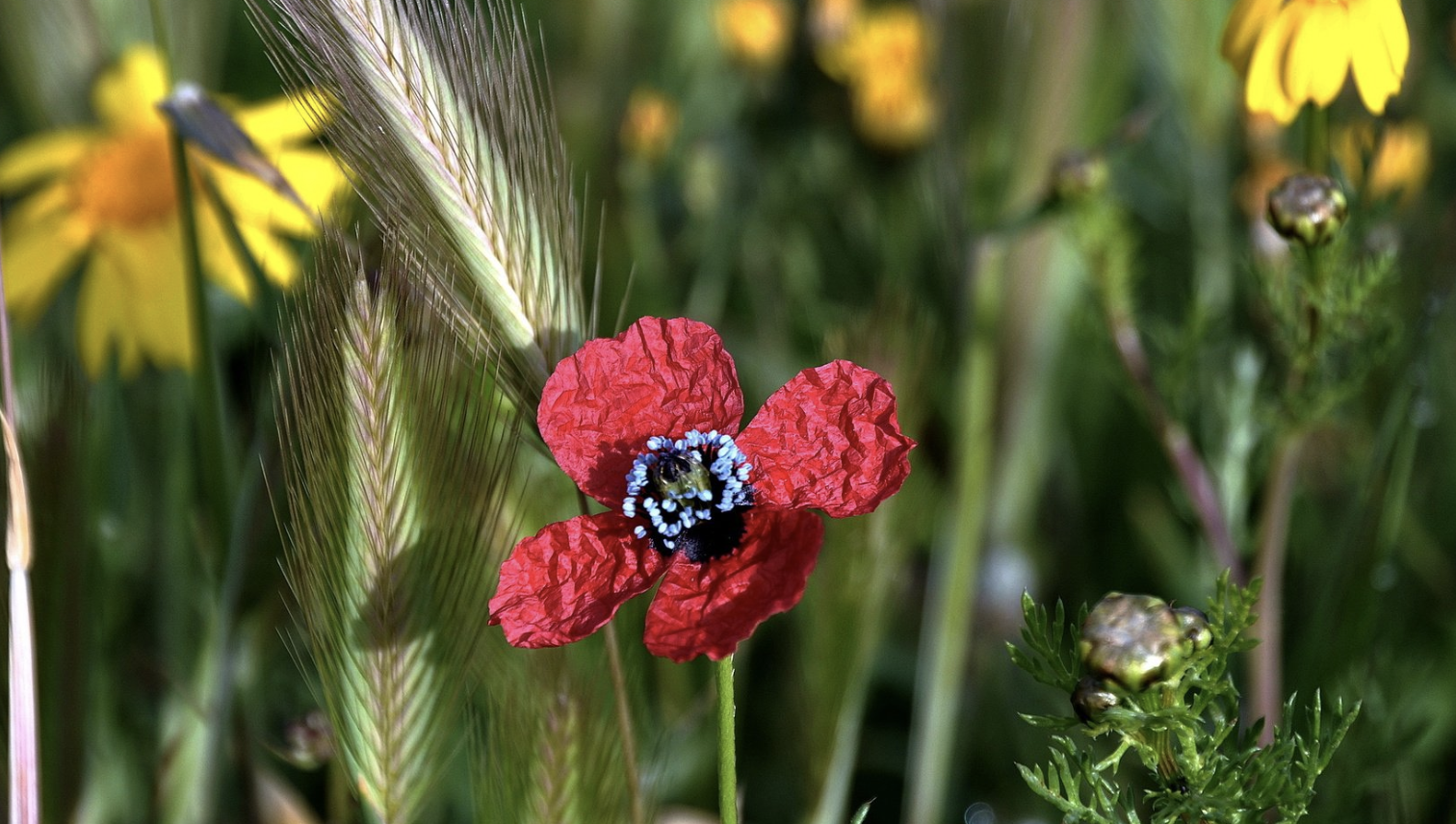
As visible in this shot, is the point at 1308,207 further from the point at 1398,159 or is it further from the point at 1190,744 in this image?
the point at 1398,159

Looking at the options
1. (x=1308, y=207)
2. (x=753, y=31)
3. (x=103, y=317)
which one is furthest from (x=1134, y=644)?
(x=753, y=31)

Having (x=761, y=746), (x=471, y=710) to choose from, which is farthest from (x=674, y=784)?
(x=471, y=710)

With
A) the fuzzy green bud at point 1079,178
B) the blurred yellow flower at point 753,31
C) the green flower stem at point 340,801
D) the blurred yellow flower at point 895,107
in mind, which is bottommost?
the green flower stem at point 340,801

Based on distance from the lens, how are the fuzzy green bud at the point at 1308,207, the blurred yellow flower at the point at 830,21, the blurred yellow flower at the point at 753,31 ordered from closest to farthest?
the fuzzy green bud at the point at 1308,207 < the blurred yellow flower at the point at 753,31 < the blurred yellow flower at the point at 830,21

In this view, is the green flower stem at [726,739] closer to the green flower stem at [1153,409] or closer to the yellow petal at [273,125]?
the green flower stem at [1153,409]

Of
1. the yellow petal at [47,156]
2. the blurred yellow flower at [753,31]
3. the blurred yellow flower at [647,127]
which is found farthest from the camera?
the blurred yellow flower at [753,31]

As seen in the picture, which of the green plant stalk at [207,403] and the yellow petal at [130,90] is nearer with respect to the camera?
the green plant stalk at [207,403]

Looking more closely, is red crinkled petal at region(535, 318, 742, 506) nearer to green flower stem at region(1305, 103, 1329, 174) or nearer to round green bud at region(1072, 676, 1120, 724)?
round green bud at region(1072, 676, 1120, 724)

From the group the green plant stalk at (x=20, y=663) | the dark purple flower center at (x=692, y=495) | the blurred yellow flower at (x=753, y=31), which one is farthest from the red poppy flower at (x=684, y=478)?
the blurred yellow flower at (x=753, y=31)
